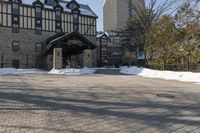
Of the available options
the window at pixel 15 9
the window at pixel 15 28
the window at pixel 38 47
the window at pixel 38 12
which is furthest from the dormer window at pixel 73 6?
the window at pixel 15 28

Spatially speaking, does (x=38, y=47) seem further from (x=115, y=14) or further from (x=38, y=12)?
(x=115, y=14)

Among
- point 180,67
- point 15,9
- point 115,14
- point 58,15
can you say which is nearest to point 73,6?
point 58,15

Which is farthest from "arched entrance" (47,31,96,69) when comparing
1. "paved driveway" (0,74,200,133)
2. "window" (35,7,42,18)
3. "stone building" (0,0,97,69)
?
"paved driveway" (0,74,200,133)

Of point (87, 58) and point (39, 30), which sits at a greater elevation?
point (39, 30)

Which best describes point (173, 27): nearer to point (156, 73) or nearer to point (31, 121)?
point (156, 73)

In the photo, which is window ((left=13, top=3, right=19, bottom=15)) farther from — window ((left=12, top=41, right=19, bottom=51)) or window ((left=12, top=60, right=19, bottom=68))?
window ((left=12, top=60, right=19, bottom=68))

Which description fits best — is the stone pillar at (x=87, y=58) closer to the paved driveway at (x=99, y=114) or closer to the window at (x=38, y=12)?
the window at (x=38, y=12)

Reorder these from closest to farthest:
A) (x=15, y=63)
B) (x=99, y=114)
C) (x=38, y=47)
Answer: (x=99, y=114), (x=15, y=63), (x=38, y=47)

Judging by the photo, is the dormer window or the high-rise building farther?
the high-rise building

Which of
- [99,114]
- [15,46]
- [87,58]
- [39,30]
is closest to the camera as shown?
[99,114]

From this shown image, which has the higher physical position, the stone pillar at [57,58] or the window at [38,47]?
the window at [38,47]

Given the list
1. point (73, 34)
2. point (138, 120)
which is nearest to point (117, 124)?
point (138, 120)

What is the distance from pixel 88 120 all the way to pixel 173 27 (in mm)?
22423

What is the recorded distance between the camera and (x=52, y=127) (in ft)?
20.1
